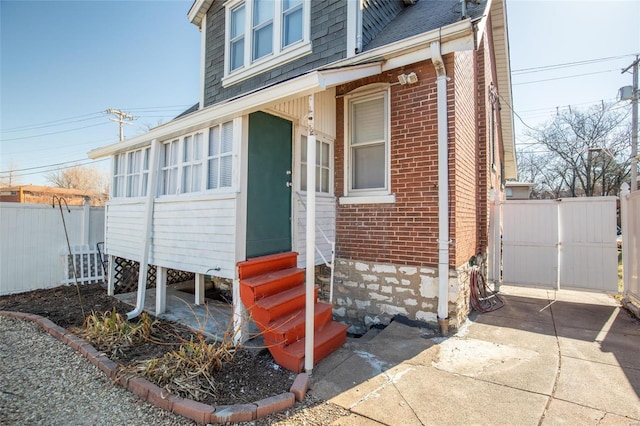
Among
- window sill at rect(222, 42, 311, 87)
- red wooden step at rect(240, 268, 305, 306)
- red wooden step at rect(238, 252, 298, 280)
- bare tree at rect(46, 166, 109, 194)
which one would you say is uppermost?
bare tree at rect(46, 166, 109, 194)

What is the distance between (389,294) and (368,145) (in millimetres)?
2399

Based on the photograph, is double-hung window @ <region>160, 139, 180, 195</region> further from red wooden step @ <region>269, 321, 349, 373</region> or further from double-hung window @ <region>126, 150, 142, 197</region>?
red wooden step @ <region>269, 321, 349, 373</region>

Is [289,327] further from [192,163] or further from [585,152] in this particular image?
[585,152]

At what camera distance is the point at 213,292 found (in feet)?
24.3

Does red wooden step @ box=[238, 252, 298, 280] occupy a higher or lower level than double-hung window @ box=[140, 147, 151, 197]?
lower

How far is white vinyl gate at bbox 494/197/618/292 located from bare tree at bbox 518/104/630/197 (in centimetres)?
1867

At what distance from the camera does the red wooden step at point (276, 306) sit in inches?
142

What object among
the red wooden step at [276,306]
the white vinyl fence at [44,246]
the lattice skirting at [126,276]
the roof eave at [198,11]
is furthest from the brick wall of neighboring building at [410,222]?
the white vinyl fence at [44,246]

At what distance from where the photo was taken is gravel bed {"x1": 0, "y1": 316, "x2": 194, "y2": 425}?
2611 mm

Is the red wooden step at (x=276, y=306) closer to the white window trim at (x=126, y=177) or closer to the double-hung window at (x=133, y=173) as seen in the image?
the white window trim at (x=126, y=177)

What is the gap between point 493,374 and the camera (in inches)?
123

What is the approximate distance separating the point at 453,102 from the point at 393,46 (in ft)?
3.70

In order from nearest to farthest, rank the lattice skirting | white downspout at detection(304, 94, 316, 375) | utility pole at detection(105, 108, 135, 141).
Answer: white downspout at detection(304, 94, 316, 375) < the lattice skirting < utility pole at detection(105, 108, 135, 141)

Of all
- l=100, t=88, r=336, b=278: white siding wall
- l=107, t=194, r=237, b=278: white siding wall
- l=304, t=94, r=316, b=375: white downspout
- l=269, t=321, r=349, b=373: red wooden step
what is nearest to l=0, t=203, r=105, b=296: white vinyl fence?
l=107, t=194, r=237, b=278: white siding wall
